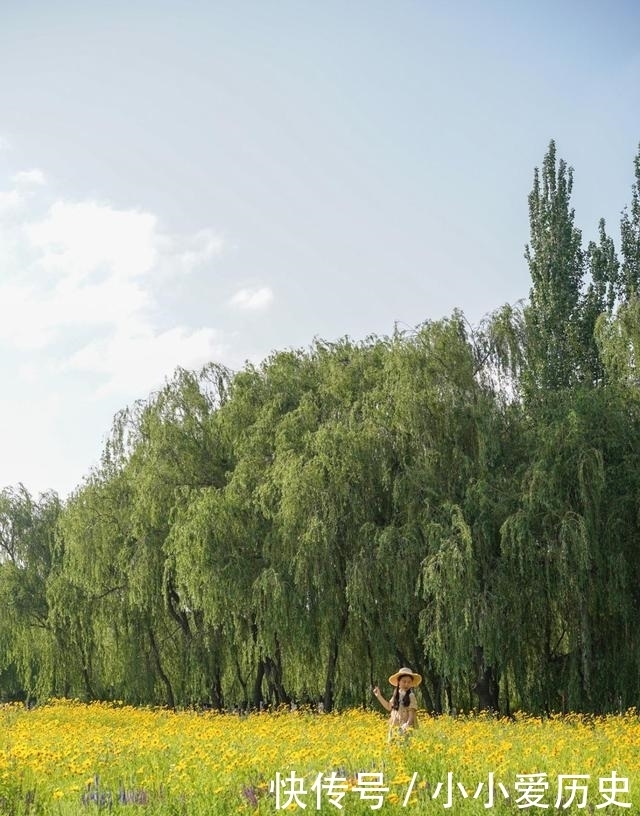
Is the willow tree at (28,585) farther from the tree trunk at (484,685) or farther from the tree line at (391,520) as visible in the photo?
the tree trunk at (484,685)

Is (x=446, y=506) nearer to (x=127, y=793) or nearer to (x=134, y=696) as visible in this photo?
(x=134, y=696)

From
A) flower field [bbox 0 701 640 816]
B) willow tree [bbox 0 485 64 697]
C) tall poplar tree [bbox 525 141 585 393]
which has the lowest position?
flower field [bbox 0 701 640 816]

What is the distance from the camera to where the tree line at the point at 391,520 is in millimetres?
18547

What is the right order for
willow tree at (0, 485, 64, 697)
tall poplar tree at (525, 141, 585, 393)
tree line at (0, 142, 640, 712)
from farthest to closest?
willow tree at (0, 485, 64, 697)
tall poplar tree at (525, 141, 585, 393)
tree line at (0, 142, 640, 712)

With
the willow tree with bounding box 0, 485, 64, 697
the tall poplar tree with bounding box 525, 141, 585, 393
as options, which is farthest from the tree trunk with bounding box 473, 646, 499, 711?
the willow tree with bounding box 0, 485, 64, 697

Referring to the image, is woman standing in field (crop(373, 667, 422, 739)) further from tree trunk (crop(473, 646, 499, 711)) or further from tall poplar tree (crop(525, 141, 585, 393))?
tall poplar tree (crop(525, 141, 585, 393))

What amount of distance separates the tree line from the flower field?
7.67m

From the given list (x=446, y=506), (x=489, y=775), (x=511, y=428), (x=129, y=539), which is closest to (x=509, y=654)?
(x=446, y=506)

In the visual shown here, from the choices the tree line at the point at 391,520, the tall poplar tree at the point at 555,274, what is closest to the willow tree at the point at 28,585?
the tree line at the point at 391,520

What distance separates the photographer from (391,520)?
20.3 meters

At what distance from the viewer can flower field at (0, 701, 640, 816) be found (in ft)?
21.9

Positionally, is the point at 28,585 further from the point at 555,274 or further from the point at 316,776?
the point at 316,776

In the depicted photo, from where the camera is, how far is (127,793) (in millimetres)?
6922

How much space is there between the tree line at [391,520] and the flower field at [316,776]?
7.67 meters
